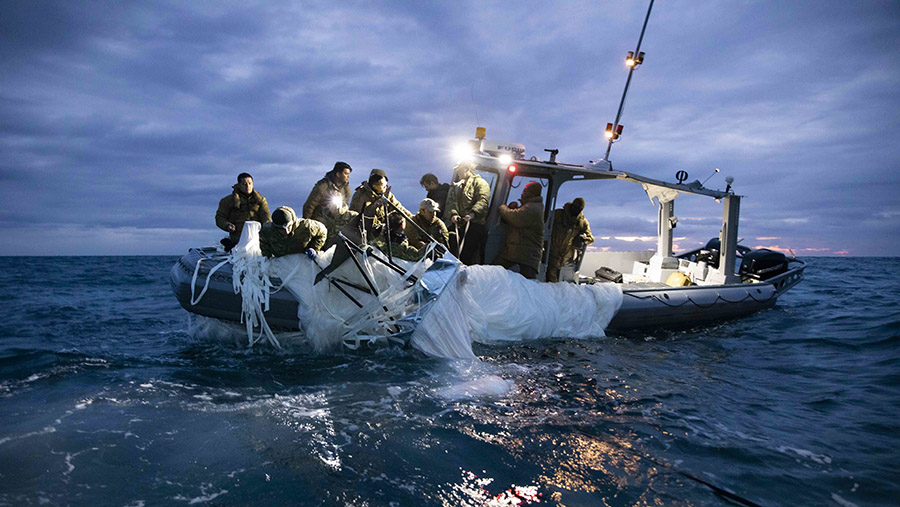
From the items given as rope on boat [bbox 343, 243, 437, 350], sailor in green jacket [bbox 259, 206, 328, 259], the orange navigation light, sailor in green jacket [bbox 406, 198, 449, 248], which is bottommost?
rope on boat [bbox 343, 243, 437, 350]

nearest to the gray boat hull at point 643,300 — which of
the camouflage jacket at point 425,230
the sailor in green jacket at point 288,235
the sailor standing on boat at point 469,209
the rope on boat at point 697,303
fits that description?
the rope on boat at point 697,303

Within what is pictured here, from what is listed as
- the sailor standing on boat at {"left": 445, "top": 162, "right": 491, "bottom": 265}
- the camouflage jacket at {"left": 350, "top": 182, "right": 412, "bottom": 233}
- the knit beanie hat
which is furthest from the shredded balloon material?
Answer: the knit beanie hat

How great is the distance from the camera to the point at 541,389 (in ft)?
14.4

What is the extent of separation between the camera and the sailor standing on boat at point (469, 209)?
253 inches

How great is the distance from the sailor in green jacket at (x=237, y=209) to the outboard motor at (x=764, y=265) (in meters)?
9.75

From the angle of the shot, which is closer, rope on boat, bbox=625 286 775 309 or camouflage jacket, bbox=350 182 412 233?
camouflage jacket, bbox=350 182 412 233

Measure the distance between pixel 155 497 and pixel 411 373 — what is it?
97.8 inches

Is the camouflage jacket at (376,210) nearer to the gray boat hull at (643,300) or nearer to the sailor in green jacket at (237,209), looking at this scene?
the gray boat hull at (643,300)

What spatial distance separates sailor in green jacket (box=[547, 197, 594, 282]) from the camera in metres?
6.96

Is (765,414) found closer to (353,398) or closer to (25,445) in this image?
(353,398)

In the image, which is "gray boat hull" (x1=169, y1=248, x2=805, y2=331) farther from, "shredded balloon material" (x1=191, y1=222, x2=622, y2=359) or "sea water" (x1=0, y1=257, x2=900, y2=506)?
"sea water" (x1=0, y1=257, x2=900, y2=506)

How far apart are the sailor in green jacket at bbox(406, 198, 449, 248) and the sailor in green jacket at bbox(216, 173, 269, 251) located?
87.5 inches

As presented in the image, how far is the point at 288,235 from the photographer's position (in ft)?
16.3

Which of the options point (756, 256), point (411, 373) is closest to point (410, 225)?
point (411, 373)
